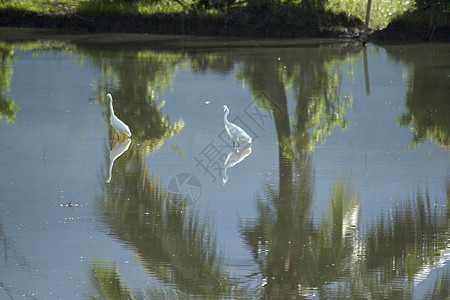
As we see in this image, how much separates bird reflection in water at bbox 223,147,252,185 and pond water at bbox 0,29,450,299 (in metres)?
0.04

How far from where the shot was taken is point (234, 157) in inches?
326

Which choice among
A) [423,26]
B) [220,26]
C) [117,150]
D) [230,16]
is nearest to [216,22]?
[220,26]

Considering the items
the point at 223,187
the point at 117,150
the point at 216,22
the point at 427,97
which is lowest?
the point at 223,187

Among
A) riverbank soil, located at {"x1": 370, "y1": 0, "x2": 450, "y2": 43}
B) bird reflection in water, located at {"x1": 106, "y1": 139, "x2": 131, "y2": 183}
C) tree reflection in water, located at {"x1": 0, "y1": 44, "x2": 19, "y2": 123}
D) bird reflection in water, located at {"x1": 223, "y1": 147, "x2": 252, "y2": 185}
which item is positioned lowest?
bird reflection in water, located at {"x1": 223, "y1": 147, "x2": 252, "y2": 185}

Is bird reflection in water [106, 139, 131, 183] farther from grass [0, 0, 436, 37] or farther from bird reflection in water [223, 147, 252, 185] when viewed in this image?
grass [0, 0, 436, 37]

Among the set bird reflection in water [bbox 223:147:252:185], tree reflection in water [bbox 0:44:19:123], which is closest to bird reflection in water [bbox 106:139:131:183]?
bird reflection in water [bbox 223:147:252:185]

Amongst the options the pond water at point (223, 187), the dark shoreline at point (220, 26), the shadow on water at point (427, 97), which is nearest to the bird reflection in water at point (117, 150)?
the pond water at point (223, 187)

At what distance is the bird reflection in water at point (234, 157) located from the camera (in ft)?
25.9

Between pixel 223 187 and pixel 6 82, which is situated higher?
pixel 6 82

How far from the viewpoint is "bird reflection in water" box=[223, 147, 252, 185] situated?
790 centimetres

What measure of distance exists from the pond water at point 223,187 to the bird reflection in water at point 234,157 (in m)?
0.04

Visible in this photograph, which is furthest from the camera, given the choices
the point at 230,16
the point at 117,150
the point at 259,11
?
the point at 230,16

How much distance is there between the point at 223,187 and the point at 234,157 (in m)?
1.14

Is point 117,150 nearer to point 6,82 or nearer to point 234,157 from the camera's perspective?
point 234,157
